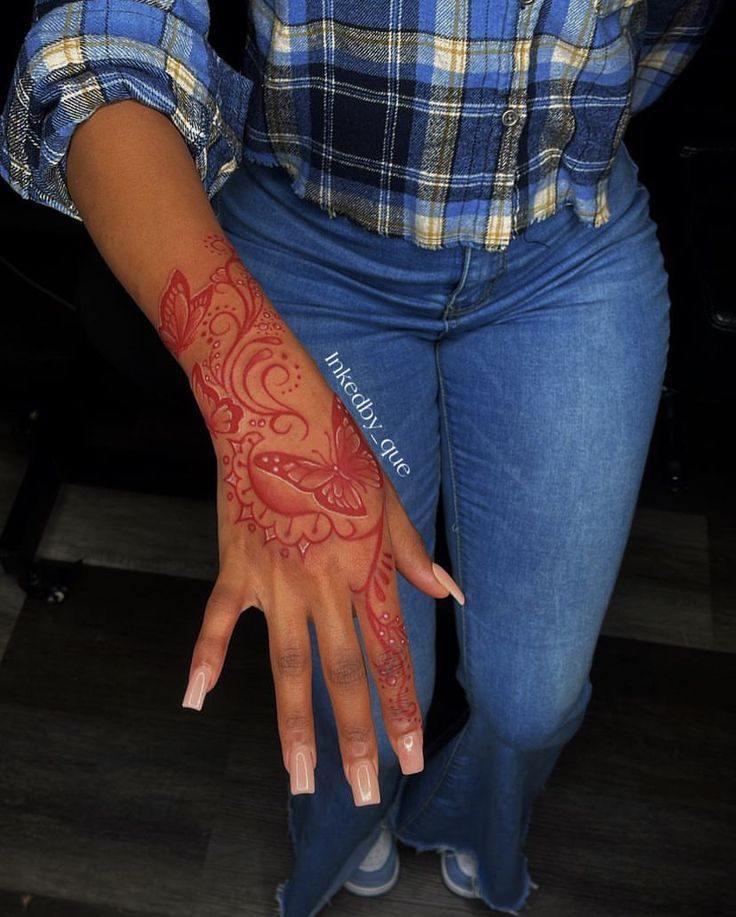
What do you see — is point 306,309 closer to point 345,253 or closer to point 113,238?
point 345,253

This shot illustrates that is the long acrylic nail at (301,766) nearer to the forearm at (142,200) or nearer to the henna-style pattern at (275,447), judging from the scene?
the henna-style pattern at (275,447)

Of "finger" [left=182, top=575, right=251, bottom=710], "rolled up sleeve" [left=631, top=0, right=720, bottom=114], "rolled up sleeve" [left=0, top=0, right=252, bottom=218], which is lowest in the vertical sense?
"finger" [left=182, top=575, right=251, bottom=710]

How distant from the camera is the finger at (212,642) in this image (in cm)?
71

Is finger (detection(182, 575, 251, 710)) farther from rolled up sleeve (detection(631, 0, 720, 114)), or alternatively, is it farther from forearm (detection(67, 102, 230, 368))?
rolled up sleeve (detection(631, 0, 720, 114))

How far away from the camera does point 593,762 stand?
5.02 ft

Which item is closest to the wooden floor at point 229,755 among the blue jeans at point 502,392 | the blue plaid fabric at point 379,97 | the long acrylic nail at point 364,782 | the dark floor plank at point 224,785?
the dark floor plank at point 224,785

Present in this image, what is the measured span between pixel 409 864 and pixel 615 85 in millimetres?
1085

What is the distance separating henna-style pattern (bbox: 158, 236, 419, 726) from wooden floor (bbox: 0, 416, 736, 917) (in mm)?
819

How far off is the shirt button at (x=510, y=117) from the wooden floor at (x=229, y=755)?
970mm

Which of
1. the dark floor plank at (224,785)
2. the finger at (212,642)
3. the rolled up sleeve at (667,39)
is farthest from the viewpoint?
the dark floor plank at (224,785)

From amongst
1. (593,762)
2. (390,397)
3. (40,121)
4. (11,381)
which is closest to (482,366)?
(390,397)

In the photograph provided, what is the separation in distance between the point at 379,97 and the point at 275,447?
40 cm

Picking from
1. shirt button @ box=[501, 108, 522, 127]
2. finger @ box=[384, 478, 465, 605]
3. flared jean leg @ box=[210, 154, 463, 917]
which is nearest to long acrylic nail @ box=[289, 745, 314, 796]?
finger @ box=[384, 478, 465, 605]

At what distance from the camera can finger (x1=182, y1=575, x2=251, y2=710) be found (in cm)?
71
